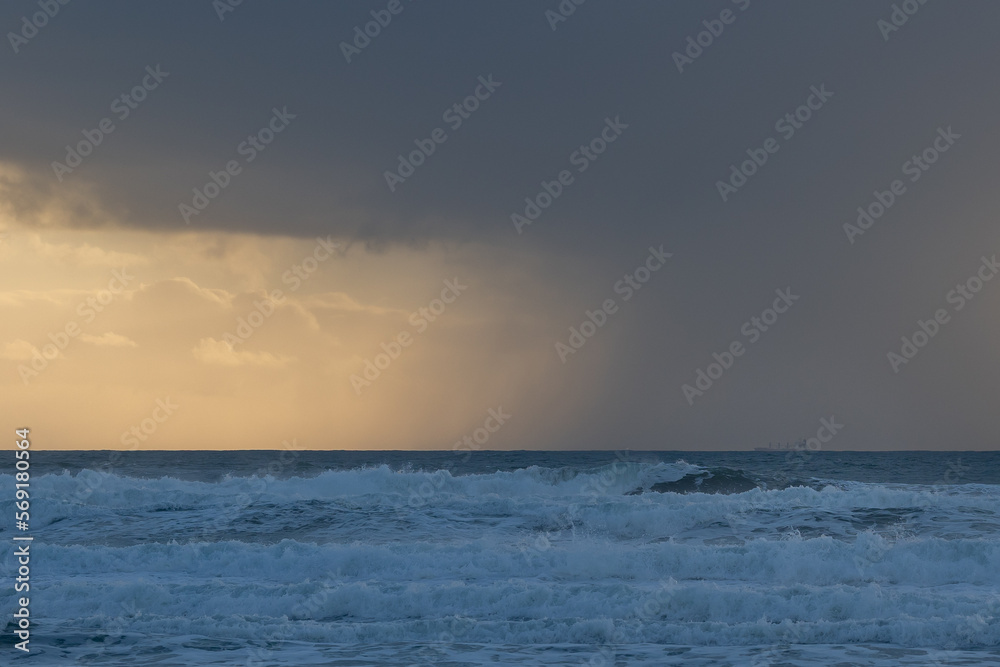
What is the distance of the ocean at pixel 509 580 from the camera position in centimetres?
1521

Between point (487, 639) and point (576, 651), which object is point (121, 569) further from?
point (576, 651)

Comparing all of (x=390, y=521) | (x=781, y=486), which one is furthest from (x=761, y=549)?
(x=781, y=486)

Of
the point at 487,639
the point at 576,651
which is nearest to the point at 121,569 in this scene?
the point at 487,639

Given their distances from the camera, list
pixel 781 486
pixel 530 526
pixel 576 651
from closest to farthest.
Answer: pixel 576 651 → pixel 530 526 → pixel 781 486

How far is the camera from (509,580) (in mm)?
19594

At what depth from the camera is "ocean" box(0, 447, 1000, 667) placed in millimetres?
15211

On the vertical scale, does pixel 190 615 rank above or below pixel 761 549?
below

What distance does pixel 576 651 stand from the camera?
15055 millimetres

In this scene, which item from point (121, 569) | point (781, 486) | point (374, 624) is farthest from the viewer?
point (781, 486)

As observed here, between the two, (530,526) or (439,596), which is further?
(530,526)

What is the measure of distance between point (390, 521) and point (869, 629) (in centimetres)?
1696

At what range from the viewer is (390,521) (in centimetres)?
2938

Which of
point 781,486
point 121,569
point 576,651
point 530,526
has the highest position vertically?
point 781,486

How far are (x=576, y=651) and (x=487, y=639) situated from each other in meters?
1.73
